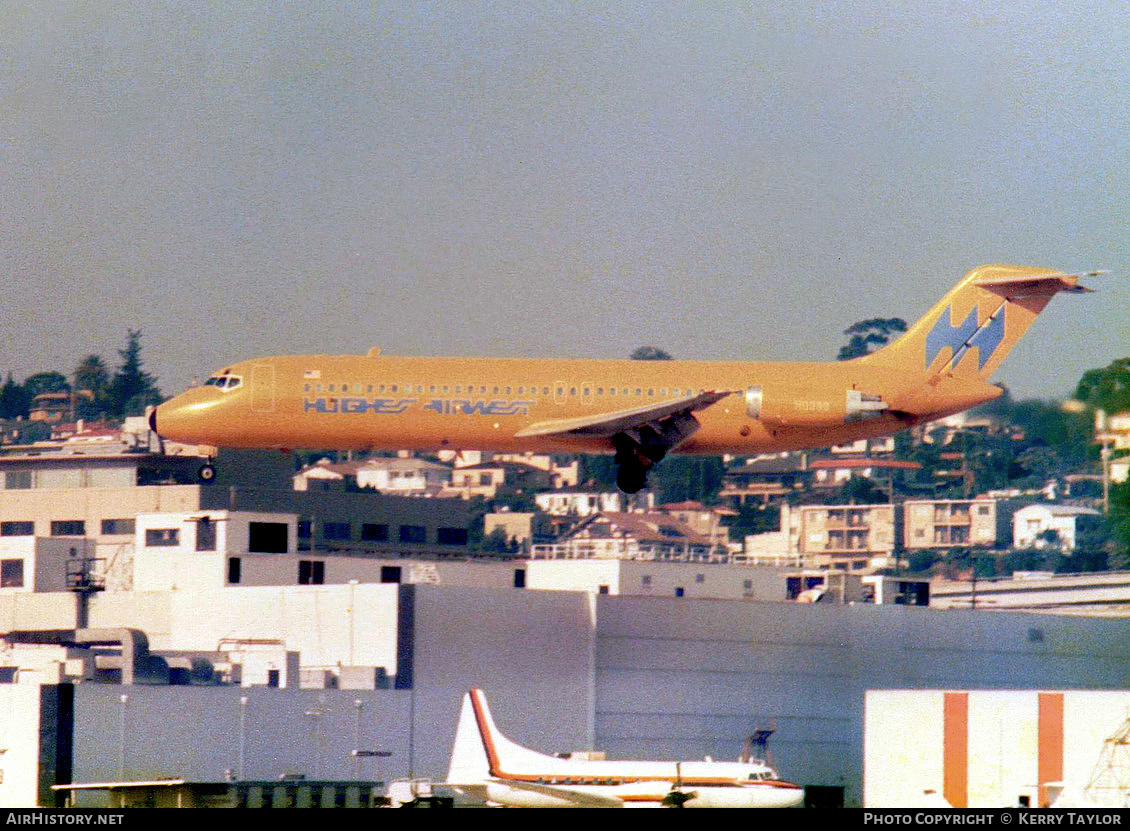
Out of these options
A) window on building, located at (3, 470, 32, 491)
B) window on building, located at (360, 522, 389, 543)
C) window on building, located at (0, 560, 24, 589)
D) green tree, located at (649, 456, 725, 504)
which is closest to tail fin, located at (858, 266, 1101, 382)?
window on building, located at (0, 560, 24, 589)

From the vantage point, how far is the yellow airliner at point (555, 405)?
61688mm

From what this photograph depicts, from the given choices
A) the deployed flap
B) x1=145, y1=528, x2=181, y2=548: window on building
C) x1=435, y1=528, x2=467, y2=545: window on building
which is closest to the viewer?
the deployed flap

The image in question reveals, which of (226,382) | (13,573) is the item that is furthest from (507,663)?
(13,573)

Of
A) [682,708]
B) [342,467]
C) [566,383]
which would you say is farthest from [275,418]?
[342,467]

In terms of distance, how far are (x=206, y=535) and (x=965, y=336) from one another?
96.4ft

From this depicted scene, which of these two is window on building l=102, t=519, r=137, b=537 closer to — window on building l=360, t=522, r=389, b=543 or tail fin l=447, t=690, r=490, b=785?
window on building l=360, t=522, r=389, b=543

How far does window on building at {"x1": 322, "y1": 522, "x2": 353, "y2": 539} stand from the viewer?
325 ft

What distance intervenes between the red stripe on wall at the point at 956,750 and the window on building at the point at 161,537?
117ft

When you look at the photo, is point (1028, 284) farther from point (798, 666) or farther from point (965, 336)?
point (798, 666)

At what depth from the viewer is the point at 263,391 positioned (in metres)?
61.8

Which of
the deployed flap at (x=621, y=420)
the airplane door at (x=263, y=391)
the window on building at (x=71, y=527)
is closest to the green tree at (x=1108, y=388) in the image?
the deployed flap at (x=621, y=420)

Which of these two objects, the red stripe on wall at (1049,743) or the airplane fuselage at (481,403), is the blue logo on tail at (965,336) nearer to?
the airplane fuselage at (481,403)

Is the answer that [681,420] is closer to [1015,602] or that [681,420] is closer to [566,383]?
[566,383]

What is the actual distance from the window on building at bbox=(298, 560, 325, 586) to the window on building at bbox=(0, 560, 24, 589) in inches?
577
